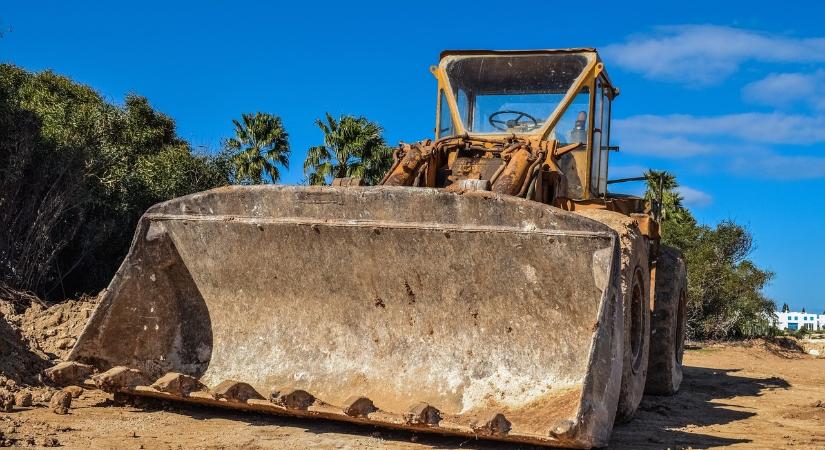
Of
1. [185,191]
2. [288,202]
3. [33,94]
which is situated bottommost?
[288,202]

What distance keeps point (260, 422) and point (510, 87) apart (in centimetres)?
365

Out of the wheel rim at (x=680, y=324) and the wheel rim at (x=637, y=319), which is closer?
the wheel rim at (x=637, y=319)

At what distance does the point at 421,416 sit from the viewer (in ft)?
16.7

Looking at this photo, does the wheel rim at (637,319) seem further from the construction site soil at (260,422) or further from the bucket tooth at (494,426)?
the bucket tooth at (494,426)

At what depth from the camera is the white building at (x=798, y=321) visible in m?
23.4

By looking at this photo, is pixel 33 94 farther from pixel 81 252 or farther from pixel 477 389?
pixel 477 389

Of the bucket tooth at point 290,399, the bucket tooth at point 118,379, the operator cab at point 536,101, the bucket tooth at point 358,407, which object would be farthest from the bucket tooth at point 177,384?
the operator cab at point 536,101

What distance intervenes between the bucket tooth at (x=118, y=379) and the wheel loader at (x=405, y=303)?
0.04ft

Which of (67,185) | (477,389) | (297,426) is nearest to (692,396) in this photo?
(477,389)

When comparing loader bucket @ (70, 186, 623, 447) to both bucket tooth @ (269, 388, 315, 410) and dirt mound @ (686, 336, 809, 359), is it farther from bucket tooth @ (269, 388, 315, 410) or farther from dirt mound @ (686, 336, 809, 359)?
dirt mound @ (686, 336, 809, 359)

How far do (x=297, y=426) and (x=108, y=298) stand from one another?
166 centimetres

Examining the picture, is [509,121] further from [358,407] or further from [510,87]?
[358,407]

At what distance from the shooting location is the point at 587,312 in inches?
220

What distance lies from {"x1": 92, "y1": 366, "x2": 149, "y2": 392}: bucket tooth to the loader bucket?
5cm
